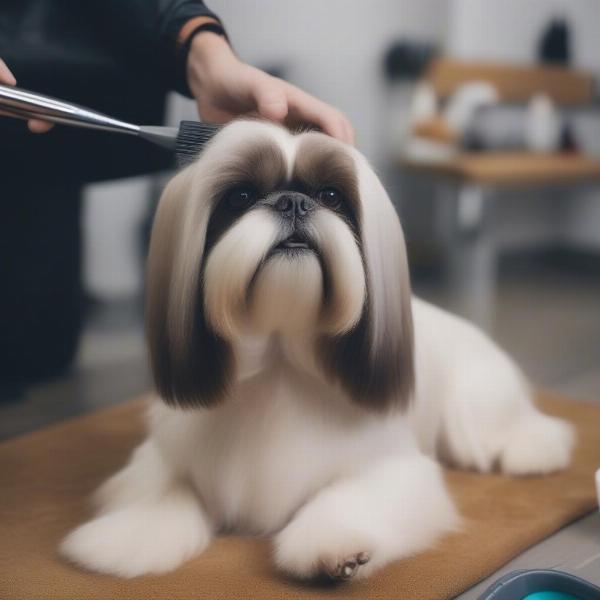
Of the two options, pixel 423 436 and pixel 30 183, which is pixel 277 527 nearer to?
pixel 423 436

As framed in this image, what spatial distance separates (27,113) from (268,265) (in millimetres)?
507

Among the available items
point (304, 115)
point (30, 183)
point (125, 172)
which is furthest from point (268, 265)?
point (30, 183)

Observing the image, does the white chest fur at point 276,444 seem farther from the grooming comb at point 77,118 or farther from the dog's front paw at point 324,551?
the grooming comb at point 77,118

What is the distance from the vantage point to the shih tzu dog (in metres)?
1.22

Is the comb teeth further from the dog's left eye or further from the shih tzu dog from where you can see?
the dog's left eye

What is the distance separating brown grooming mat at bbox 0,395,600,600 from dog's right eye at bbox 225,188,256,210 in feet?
1.83

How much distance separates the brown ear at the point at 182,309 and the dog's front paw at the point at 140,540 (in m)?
0.21

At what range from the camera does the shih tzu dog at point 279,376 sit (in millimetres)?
1217

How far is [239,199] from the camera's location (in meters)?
1.25

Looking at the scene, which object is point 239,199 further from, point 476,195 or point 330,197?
point 476,195

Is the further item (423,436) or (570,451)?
(570,451)

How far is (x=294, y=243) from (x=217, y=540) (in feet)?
1.85

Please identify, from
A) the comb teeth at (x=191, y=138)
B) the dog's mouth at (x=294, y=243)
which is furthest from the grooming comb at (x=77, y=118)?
the dog's mouth at (x=294, y=243)

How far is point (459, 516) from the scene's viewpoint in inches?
62.8
